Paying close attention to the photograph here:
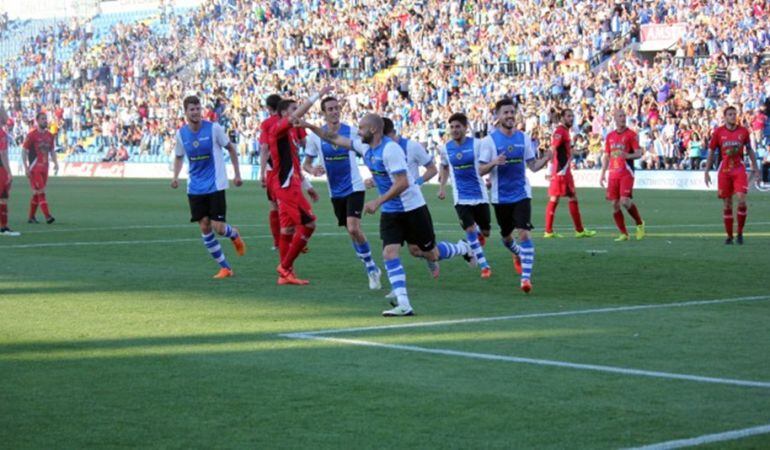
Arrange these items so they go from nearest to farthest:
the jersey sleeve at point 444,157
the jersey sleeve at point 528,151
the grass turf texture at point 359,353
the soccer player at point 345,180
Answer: the grass turf texture at point 359,353 → the soccer player at point 345,180 → the jersey sleeve at point 528,151 → the jersey sleeve at point 444,157

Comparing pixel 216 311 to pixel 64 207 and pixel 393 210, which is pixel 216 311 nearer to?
pixel 393 210

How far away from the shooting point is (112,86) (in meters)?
72.2

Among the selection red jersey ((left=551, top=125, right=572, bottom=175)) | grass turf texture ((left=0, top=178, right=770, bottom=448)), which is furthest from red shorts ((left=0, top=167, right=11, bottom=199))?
red jersey ((left=551, top=125, right=572, bottom=175))

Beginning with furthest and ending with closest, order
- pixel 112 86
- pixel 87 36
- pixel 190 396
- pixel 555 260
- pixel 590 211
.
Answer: pixel 87 36 < pixel 112 86 < pixel 590 211 < pixel 555 260 < pixel 190 396

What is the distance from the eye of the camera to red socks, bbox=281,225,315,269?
15.5 meters

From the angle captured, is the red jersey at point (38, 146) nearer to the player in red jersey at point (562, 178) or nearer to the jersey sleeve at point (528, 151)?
the player in red jersey at point (562, 178)

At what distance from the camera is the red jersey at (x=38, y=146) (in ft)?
90.3

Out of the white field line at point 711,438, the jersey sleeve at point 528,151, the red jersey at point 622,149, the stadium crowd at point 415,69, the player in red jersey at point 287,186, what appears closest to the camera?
the white field line at point 711,438

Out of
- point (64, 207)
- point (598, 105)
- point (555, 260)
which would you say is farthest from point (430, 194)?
point (555, 260)

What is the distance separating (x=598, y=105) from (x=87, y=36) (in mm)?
42047

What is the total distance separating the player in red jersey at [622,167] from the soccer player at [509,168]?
6.61 m

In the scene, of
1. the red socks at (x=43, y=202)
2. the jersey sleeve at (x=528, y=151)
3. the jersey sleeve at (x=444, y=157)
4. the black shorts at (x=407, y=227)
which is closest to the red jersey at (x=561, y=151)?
the jersey sleeve at (x=444, y=157)

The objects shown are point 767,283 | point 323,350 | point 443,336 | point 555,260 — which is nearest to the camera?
point 323,350

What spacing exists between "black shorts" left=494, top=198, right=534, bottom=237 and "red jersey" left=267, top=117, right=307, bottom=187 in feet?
7.95
